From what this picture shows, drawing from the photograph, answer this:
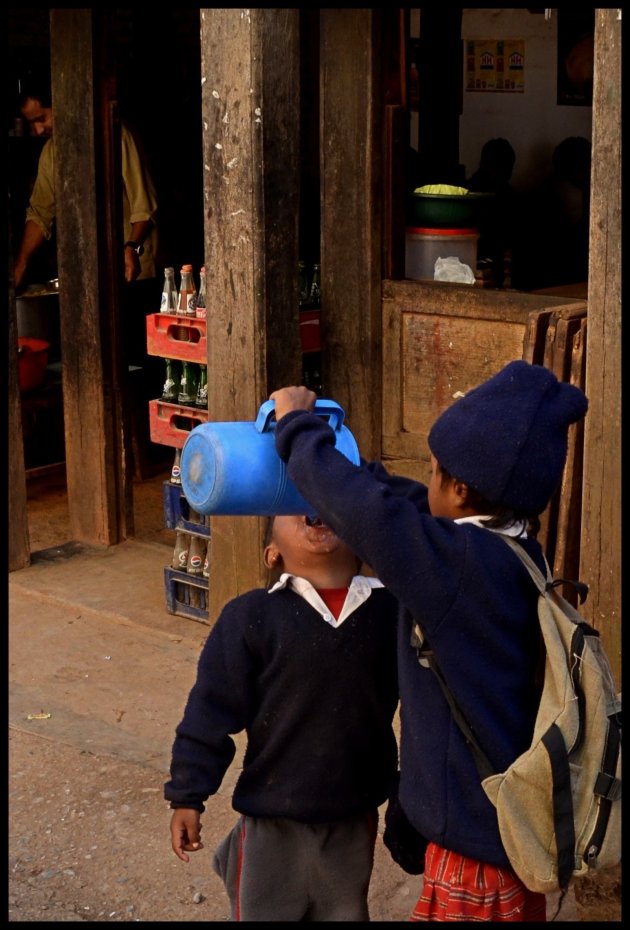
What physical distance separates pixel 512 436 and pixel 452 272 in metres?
3.27

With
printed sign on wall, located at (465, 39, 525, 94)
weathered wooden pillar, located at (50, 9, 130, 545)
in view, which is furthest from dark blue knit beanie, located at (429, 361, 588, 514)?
printed sign on wall, located at (465, 39, 525, 94)

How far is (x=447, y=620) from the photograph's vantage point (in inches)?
92.3

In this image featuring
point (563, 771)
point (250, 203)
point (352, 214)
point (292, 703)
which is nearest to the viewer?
point (563, 771)

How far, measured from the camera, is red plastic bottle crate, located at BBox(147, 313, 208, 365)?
5.45 metres

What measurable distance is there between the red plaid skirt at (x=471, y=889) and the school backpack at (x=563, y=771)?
0.32 ft

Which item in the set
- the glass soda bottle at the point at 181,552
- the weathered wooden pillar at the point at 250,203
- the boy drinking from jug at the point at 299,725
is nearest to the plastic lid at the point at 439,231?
the weathered wooden pillar at the point at 250,203

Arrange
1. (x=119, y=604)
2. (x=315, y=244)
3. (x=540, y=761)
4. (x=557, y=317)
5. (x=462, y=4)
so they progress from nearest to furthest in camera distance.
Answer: (x=540, y=761) → (x=557, y=317) → (x=119, y=604) → (x=315, y=244) → (x=462, y=4)

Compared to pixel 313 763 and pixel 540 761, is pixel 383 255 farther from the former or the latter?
pixel 540 761

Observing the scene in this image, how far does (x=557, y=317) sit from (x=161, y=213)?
411cm

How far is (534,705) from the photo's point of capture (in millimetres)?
2445

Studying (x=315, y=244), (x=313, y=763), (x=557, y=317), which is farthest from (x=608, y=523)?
(x=315, y=244)

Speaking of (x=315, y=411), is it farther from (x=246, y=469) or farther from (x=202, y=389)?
(x=202, y=389)

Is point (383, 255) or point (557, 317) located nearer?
point (557, 317)

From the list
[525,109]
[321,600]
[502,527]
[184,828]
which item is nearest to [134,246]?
[525,109]
